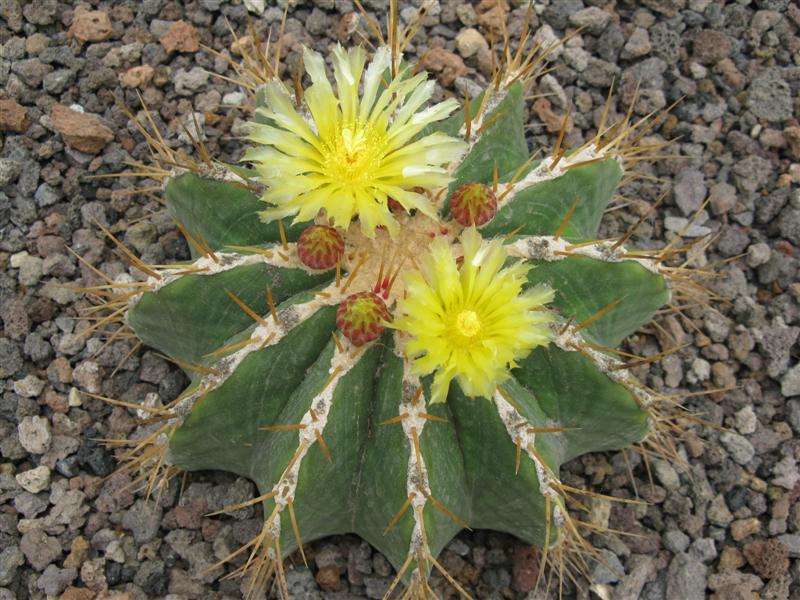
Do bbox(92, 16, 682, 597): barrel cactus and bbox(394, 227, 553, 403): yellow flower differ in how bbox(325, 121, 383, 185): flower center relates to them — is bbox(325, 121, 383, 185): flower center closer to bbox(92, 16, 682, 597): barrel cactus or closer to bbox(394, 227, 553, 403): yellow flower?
bbox(92, 16, 682, 597): barrel cactus

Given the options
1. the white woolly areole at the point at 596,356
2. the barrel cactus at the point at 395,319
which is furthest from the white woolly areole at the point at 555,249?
the white woolly areole at the point at 596,356

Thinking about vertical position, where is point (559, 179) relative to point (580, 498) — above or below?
above

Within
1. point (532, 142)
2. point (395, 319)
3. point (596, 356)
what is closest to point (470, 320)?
point (395, 319)

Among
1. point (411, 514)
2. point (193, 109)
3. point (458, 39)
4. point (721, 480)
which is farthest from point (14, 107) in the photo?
point (721, 480)

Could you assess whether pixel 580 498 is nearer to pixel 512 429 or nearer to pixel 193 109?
pixel 512 429

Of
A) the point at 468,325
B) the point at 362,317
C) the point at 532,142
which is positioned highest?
the point at 468,325

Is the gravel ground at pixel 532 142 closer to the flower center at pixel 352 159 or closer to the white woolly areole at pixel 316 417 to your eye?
the white woolly areole at pixel 316 417

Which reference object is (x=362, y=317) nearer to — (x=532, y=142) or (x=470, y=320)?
(x=470, y=320)

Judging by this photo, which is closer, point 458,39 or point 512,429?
point 512,429
